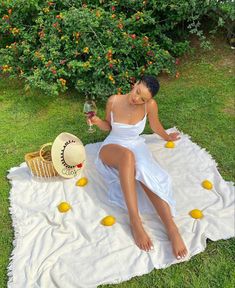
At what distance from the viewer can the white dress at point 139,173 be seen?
3.70 m

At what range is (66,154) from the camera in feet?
13.7

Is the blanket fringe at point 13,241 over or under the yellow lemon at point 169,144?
under

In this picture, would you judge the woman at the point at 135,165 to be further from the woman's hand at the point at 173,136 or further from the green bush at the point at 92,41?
the green bush at the point at 92,41

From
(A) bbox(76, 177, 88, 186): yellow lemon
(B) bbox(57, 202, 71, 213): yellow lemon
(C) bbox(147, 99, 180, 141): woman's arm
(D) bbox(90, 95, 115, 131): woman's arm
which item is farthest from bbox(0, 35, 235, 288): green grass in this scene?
(D) bbox(90, 95, 115, 131): woman's arm

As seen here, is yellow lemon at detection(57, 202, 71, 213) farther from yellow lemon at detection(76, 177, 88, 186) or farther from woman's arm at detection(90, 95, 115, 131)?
→ woman's arm at detection(90, 95, 115, 131)

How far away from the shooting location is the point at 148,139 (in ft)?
16.5

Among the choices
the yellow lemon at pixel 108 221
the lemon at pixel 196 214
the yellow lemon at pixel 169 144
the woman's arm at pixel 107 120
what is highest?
the woman's arm at pixel 107 120

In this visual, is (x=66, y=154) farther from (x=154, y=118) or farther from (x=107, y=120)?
(x=154, y=118)

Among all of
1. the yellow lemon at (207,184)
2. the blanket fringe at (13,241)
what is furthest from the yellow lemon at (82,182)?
the yellow lemon at (207,184)

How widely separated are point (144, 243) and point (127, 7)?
14.1 feet

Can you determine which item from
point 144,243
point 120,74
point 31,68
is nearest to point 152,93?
point 144,243

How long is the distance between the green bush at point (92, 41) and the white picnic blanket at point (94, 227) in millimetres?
1660

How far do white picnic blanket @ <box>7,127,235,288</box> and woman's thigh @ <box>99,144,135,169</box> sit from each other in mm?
333

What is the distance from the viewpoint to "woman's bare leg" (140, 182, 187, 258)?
10.8ft
